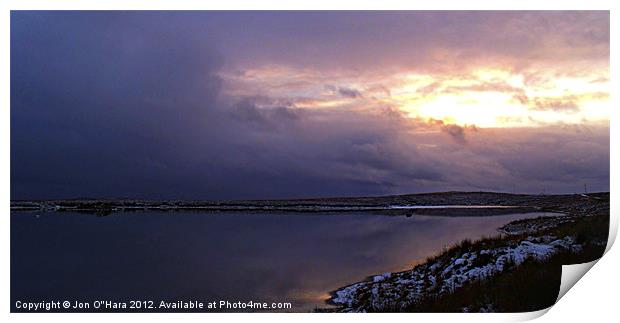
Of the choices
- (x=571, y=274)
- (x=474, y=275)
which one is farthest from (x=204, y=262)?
(x=571, y=274)

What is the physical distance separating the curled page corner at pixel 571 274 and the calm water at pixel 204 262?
4.42 meters

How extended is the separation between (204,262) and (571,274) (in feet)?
30.9

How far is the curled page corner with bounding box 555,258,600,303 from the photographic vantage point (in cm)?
939

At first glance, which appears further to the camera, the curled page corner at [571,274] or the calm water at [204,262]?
the calm water at [204,262]

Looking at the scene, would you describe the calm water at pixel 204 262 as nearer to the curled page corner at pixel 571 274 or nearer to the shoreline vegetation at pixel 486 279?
the shoreline vegetation at pixel 486 279

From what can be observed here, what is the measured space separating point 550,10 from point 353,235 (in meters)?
14.7

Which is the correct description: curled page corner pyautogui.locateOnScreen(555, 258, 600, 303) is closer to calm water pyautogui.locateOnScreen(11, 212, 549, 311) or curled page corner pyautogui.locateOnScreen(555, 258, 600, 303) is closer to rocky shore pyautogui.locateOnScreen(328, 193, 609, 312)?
rocky shore pyautogui.locateOnScreen(328, 193, 609, 312)

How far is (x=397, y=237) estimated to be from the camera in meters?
22.2

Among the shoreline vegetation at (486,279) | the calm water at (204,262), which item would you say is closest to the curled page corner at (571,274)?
the shoreline vegetation at (486,279)

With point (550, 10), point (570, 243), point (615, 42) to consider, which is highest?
point (550, 10)

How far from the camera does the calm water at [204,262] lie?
39.3ft

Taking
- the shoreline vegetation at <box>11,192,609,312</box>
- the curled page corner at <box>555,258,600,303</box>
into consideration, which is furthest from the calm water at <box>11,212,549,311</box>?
the curled page corner at <box>555,258,600,303</box>
